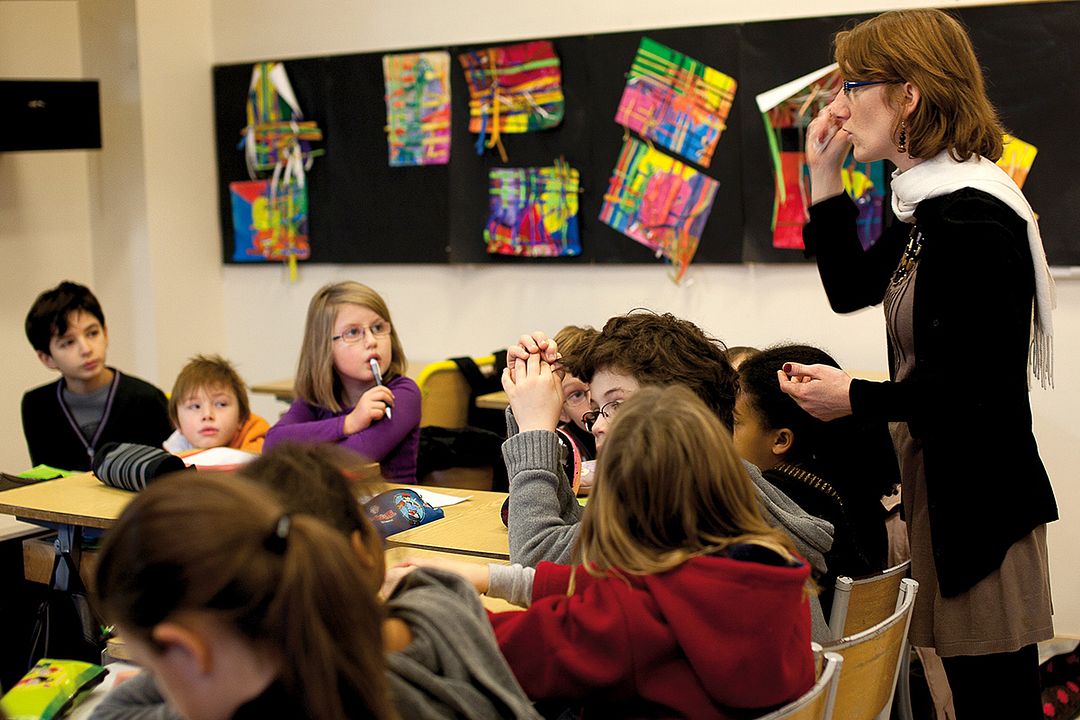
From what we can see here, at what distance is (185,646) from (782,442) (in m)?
1.31

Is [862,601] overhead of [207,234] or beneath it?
beneath

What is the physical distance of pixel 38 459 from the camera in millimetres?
3613

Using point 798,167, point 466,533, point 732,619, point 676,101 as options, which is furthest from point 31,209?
point 732,619

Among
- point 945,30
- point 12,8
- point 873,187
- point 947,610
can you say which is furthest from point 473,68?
point 947,610

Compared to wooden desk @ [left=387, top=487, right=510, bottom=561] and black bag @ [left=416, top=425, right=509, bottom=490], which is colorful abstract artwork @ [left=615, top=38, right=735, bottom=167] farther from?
wooden desk @ [left=387, top=487, right=510, bottom=561]

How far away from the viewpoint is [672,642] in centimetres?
120

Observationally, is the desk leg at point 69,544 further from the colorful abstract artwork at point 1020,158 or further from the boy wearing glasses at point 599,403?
the colorful abstract artwork at point 1020,158

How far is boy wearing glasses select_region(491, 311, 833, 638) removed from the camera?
1622 mm

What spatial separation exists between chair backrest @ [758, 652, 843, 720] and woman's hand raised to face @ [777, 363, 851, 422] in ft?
1.74

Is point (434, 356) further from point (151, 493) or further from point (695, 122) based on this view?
point (151, 493)

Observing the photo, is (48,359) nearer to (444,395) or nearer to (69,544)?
(69,544)

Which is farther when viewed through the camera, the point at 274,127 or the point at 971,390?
the point at 274,127

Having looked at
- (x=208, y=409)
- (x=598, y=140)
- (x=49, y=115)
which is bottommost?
(x=208, y=409)

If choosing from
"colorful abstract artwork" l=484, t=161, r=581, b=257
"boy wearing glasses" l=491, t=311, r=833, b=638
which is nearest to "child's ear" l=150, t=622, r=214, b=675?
"boy wearing glasses" l=491, t=311, r=833, b=638
